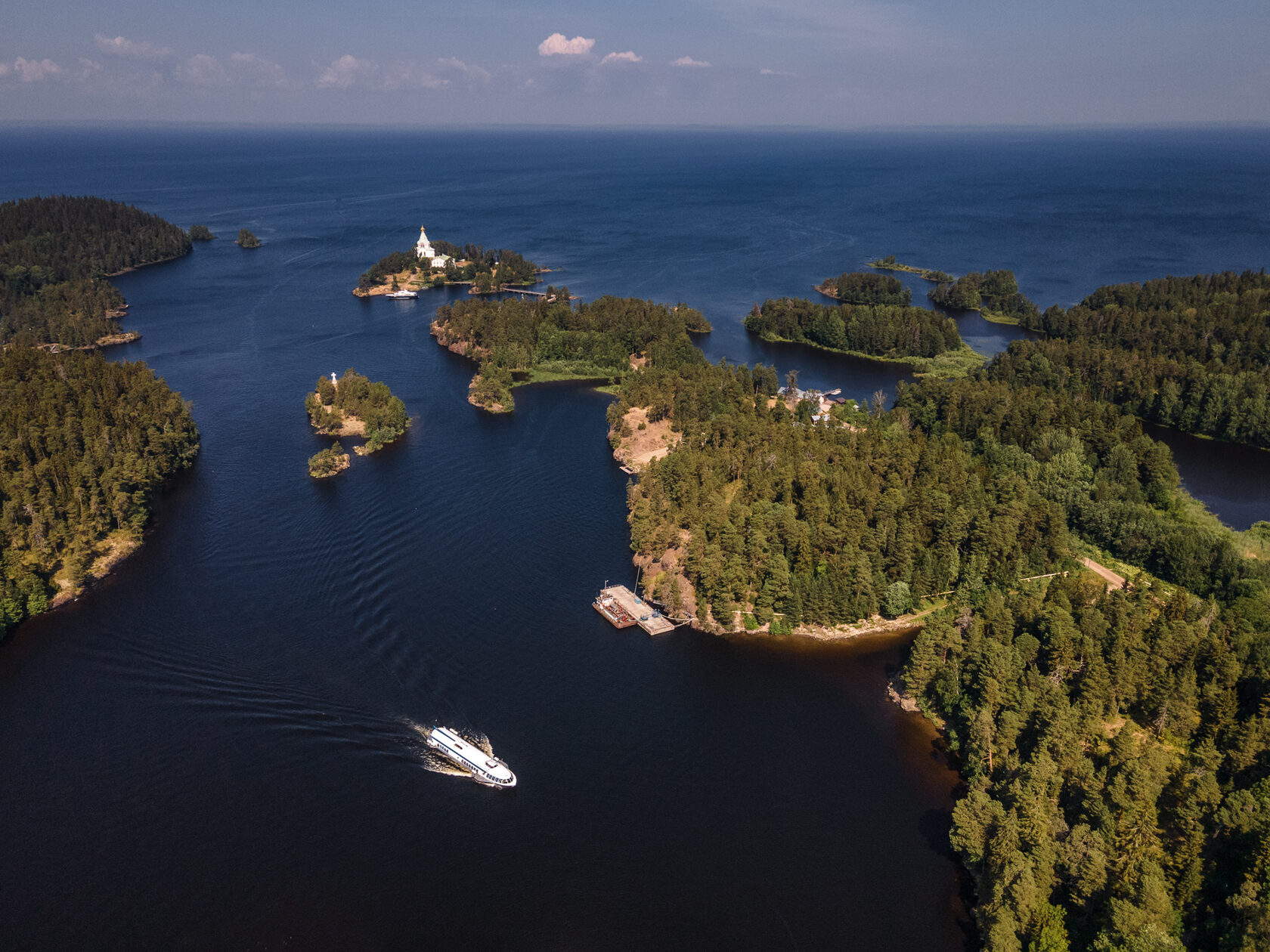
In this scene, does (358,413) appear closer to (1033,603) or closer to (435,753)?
(435,753)

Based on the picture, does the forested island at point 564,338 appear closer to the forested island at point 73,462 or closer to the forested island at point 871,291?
the forested island at point 73,462

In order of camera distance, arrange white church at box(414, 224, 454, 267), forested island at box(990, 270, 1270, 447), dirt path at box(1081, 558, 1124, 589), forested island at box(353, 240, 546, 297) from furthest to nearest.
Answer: white church at box(414, 224, 454, 267) < forested island at box(353, 240, 546, 297) < forested island at box(990, 270, 1270, 447) < dirt path at box(1081, 558, 1124, 589)

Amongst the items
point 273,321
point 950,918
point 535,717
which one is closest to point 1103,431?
point 950,918

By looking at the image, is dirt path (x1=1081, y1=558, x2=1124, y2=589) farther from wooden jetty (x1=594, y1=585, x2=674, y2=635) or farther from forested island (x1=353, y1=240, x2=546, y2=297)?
forested island (x1=353, y1=240, x2=546, y2=297)

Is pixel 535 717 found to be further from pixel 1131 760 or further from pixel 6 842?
pixel 1131 760

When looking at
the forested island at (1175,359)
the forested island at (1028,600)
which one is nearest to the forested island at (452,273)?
the forested island at (1028,600)

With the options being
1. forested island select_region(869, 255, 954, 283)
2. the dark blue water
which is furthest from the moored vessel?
forested island select_region(869, 255, 954, 283)
